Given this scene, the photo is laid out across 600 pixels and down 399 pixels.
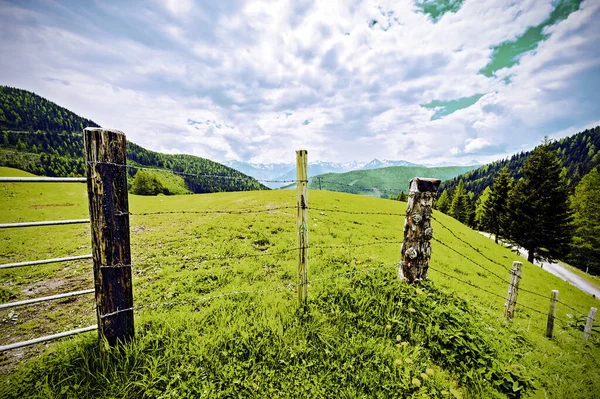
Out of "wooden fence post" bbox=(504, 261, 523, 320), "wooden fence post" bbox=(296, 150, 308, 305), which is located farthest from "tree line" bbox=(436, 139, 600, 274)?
"wooden fence post" bbox=(296, 150, 308, 305)

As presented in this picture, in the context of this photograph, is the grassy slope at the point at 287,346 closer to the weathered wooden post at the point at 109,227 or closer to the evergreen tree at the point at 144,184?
the weathered wooden post at the point at 109,227

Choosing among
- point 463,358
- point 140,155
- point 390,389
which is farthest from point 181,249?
point 140,155

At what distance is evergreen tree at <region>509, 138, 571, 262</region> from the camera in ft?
92.1

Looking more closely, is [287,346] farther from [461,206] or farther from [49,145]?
[49,145]

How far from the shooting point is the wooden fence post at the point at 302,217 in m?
4.66

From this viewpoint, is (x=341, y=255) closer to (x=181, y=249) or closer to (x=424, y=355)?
(x=424, y=355)

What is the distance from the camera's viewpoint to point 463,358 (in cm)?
384

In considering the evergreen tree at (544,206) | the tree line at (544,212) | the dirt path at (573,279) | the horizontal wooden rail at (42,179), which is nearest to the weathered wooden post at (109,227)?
the horizontal wooden rail at (42,179)

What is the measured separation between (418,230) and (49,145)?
20781 cm

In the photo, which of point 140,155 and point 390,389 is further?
point 140,155

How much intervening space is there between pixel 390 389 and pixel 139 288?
22.4 ft

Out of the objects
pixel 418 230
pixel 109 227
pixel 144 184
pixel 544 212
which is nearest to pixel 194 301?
pixel 109 227

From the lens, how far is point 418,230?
17.5ft

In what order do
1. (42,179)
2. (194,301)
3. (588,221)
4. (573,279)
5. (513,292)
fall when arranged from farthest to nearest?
(573,279) → (588,221) → (513,292) → (194,301) → (42,179)
